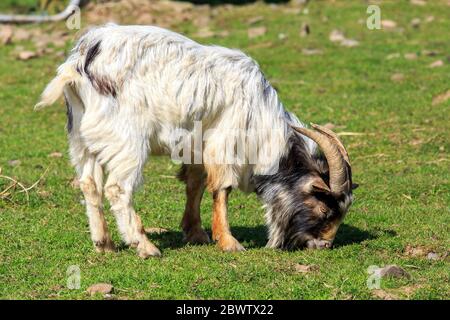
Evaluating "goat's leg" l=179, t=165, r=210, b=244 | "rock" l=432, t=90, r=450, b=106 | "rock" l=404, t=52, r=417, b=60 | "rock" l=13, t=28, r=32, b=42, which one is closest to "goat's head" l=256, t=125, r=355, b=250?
"goat's leg" l=179, t=165, r=210, b=244

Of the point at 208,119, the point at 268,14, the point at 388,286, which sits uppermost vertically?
the point at 208,119

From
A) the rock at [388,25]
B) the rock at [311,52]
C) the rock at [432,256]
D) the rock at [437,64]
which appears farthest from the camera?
the rock at [388,25]

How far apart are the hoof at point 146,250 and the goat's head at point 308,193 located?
99cm

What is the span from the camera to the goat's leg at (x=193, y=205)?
8.44m

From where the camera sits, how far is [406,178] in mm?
10539

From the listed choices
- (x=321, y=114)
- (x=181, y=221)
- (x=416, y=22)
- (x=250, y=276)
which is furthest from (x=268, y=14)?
(x=250, y=276)

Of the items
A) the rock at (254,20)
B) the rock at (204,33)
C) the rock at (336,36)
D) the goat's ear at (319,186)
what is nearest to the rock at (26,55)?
the rock at (204,33)

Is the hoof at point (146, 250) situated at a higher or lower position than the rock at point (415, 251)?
higher

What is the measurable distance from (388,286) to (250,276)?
943mm

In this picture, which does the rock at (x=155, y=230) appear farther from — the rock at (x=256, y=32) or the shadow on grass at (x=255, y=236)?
the rock at (x=256, y=32)

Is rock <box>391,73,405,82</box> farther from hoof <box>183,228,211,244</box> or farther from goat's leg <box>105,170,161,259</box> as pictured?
goat's leg <box>105,170,161,259</box>

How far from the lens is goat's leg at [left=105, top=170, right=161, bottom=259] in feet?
25.1

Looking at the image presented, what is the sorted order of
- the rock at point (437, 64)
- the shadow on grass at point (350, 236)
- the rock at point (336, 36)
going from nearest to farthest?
the shadow on grass at point (350, 236), the rock at point (437, 64), the rock at point (336, 36)

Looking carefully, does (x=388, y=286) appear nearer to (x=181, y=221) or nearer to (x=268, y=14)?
(x=181, y=221)
